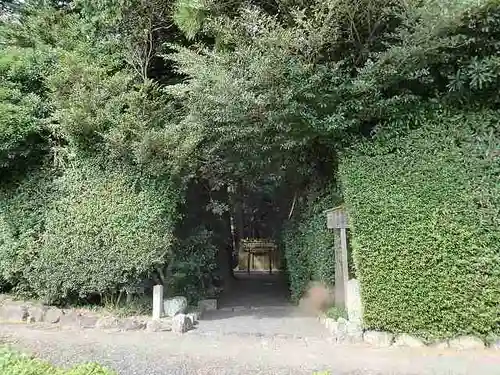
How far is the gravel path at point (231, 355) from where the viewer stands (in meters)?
4.15

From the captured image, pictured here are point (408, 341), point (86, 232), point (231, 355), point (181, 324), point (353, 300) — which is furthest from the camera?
point (86, 232)

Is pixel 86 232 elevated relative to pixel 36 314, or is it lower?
elevated

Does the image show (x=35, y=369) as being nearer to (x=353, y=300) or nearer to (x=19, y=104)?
(x=353, y=300)

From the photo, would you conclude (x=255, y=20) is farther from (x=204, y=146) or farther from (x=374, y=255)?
(x=374, y=255)

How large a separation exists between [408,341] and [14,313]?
19.2 ft

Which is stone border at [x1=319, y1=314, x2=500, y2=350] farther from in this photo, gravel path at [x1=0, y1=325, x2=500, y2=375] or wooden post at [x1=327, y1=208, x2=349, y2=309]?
wooden post at [x1=327, y1=208, x2=349, y2=309]

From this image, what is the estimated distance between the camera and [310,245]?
25.3 ft

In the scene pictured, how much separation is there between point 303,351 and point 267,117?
3.14 m

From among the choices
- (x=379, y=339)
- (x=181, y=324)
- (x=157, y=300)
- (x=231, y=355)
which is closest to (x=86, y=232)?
(x=157, y=300)

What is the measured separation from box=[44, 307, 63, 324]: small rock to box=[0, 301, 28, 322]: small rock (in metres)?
0.31


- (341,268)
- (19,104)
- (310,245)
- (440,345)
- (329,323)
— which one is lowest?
(440,345)

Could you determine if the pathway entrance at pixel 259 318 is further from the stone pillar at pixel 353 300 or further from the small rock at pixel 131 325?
the small rock at pixel 131 325

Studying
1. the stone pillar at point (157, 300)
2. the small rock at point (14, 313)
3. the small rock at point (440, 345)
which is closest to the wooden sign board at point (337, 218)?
the small rock at point (440, 345)

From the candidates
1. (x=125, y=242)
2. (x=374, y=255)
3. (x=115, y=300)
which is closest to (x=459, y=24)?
(x=374, y=255)
